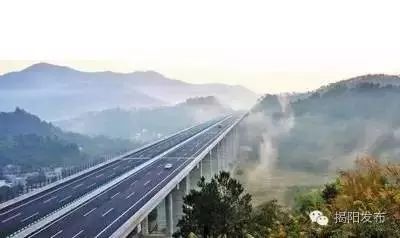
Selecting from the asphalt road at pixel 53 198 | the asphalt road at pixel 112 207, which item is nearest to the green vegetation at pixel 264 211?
the asphalt road at pixel 112 207

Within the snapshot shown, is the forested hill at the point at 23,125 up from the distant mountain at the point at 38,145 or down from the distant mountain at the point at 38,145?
up

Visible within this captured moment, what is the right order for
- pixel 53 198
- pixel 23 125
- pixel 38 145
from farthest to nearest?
1. pixel 23 125
2. pixel 38 145
3. pixel 53 198

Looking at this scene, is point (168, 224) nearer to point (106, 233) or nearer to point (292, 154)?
point (106, 233)

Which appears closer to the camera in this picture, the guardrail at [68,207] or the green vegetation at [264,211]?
the green vegetation at [264,211]

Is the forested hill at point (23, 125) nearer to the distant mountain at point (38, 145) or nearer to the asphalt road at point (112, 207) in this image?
the distant mountain at point (38, 145)

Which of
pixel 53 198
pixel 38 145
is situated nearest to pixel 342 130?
pixel 38 145

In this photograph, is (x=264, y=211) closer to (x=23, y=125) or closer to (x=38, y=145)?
(x=38, y=145)

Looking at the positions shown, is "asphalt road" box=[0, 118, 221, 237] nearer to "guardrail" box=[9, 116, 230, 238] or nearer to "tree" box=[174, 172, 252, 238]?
"guardrail" box=[9, 116, 230, 238]
